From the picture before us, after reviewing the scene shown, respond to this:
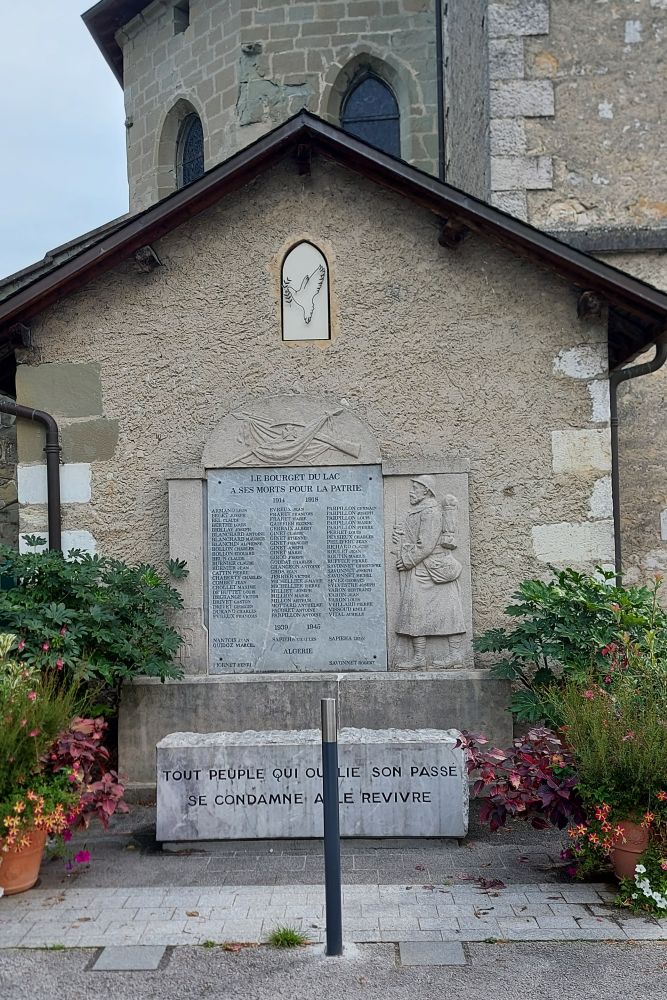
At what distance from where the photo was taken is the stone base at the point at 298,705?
6.46 meters

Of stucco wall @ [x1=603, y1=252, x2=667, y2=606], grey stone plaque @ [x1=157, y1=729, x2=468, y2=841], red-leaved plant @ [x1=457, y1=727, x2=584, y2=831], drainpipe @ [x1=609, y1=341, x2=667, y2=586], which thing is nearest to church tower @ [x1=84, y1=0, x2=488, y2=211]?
stucco wall @ [x1=603, y1=252, x2=667, y2=606]

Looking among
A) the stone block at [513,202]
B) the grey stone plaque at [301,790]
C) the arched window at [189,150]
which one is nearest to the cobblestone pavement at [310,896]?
the grey stone plaque at [301,790]

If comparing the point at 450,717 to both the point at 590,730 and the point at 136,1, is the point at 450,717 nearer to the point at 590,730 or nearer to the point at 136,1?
the point at 590,730

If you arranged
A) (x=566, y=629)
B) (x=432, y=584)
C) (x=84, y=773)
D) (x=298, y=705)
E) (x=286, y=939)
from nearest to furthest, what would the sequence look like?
1. (x=286, y=939)
2. (x=84, y=773)
3. (x=566, y=629)
4. (x=298, y=705)
5. (x=432, y=584)

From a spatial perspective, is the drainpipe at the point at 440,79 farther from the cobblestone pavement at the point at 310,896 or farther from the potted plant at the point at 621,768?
the cobblestone pavement at the point at 310,896

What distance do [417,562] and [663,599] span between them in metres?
2.68

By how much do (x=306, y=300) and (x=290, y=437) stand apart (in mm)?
1008

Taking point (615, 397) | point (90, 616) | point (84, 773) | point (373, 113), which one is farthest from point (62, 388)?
point (373, 113)

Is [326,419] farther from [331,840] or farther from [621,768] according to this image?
[331,840]

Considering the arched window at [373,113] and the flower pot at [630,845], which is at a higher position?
the arched window at [373,113]

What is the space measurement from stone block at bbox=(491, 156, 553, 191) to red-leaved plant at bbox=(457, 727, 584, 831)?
5474 mm

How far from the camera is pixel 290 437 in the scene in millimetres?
6895

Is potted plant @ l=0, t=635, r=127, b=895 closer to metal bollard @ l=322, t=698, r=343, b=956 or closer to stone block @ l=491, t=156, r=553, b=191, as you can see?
metal bollard @ l=322, t=698, r=343, b=956

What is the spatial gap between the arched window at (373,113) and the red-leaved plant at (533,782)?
879 cm
